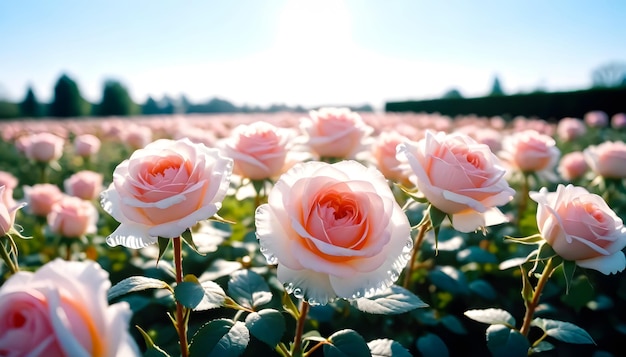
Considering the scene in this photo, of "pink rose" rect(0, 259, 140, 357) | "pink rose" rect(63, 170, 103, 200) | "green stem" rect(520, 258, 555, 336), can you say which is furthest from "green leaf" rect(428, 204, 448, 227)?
"pink rose" rect(63, 170, 103, 200)

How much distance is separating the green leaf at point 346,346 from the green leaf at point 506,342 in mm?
404

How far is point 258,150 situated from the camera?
4.28 feet

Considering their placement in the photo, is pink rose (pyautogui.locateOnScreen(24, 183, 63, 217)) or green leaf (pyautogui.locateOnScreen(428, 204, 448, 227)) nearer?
green leaf (pyautogui.locateOnScreen(428, 204, 448, 227))

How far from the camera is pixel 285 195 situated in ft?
2.66

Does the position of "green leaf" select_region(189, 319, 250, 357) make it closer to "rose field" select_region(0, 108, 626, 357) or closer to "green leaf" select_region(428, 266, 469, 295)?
"rose field" select_region(0, 108, 626, 357)

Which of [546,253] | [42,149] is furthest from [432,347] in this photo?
[42,149]

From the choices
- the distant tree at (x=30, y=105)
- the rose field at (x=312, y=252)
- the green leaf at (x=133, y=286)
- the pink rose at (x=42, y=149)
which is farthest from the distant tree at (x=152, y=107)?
the green leaf at (x=133, y=286)

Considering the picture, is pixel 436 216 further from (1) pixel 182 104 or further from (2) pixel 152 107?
(2) pixel 152 107

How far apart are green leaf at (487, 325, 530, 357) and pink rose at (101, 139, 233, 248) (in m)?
0.86

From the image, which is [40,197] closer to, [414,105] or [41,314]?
[41,314]

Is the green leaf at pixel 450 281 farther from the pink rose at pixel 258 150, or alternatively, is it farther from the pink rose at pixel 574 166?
the pink rose at pixel 574 166

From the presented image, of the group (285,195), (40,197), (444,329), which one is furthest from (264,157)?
(40,197)

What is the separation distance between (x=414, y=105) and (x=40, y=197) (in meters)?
20.8

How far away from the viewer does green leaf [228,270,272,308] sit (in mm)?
1097
